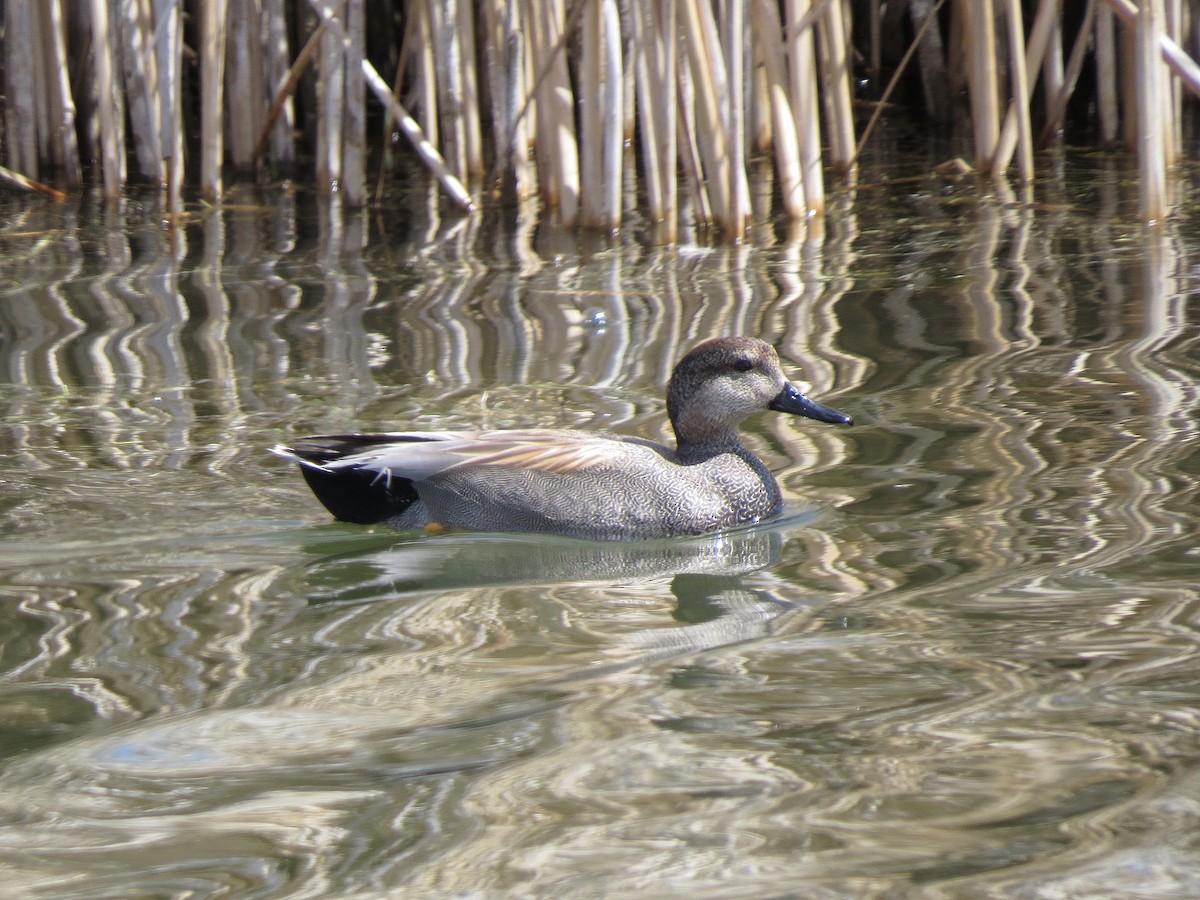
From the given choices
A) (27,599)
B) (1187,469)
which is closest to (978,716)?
(1187,469)

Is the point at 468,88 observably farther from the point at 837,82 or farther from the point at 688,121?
the point at 837,82

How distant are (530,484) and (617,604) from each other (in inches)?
29.0

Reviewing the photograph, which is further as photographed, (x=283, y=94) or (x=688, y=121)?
(x=283, y=94)

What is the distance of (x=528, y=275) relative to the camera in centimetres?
743

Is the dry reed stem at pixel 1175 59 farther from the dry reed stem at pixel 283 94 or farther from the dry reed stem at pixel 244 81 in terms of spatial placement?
the dry reed stem at pixel 244 81

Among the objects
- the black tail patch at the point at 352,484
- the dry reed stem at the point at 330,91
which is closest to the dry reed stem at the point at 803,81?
the dry reed stem at the point at 330,91

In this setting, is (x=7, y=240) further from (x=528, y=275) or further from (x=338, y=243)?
(x=528, y=275)

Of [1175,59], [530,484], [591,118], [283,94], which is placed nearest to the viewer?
[530,484]

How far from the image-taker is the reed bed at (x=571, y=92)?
7.11 meters

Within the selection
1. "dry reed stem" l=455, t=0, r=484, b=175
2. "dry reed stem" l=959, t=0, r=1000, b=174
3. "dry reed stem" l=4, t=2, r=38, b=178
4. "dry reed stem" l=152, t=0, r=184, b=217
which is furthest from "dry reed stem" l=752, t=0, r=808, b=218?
"dry reed stem" l=4, t=2, r=38, b=178

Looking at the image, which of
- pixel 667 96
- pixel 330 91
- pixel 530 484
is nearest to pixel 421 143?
pixel 330 91

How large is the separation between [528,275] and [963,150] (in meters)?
3.56

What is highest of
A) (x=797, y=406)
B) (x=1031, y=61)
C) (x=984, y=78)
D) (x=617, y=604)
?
(x=1031, y=61)

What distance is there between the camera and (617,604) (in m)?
3.95
